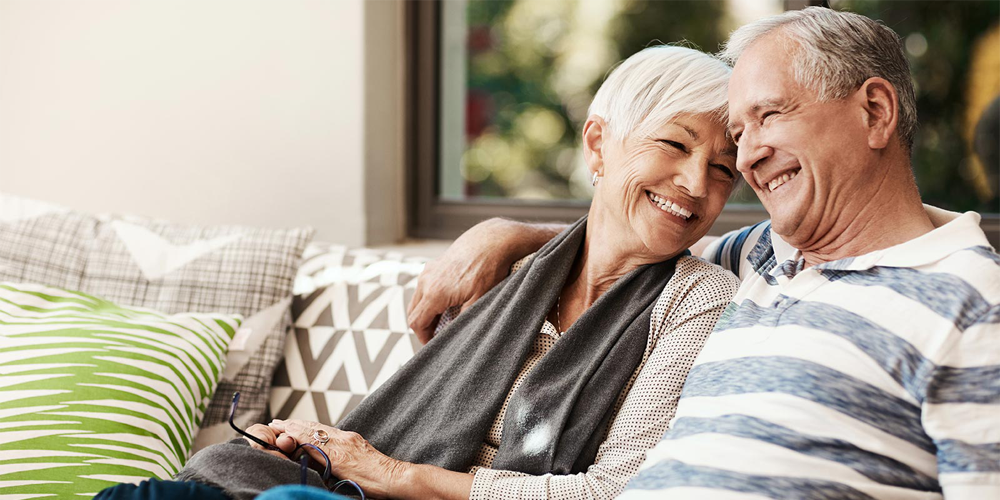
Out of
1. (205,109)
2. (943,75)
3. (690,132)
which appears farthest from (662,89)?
(943,75)

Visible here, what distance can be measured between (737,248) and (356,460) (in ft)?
2.71

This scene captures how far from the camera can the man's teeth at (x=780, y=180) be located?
1.23 meters

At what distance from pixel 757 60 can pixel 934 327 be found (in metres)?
0.47

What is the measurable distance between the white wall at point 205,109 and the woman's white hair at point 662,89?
3.62 feet

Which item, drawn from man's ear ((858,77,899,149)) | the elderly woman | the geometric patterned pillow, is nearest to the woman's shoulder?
the elderly woman

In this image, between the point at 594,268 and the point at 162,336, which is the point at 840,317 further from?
the point at 162,336

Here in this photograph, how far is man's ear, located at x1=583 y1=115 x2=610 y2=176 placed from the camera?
156 cm

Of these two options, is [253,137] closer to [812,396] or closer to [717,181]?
[717,181]

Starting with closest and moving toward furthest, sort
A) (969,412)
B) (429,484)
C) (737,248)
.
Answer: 1. (969,412)
2. (429,484)
3. (737,248)

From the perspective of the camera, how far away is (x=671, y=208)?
1.43 meters

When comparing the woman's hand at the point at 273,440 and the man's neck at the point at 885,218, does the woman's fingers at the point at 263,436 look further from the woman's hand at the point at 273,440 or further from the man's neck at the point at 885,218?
the man's neck at the point at 885,218

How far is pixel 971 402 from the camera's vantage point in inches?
38.9

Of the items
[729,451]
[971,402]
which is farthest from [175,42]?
[971,402]

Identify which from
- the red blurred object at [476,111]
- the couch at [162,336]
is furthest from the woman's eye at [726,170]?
the red blurred object at [476,111]
